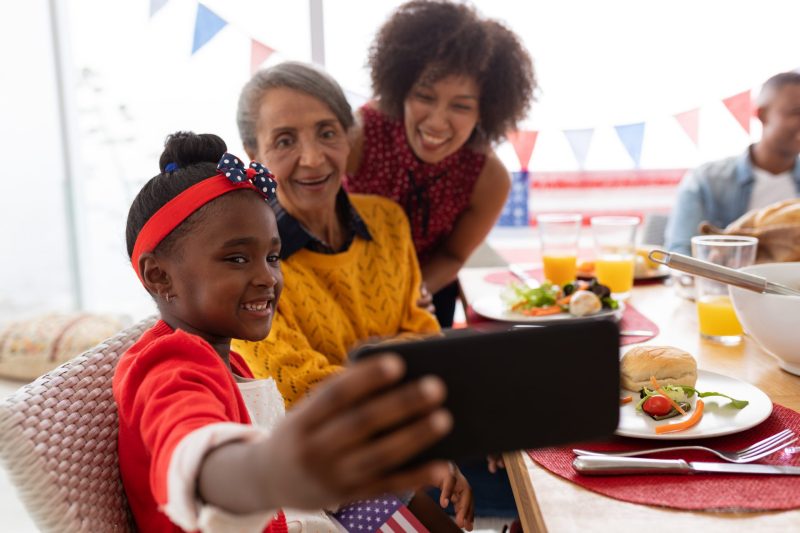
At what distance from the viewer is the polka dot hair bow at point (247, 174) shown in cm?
91

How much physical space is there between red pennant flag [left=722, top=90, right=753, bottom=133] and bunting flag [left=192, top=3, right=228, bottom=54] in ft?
9.46

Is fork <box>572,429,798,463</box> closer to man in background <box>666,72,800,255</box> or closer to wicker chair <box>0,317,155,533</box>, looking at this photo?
wicker chair <box>0,317,155,533</box>

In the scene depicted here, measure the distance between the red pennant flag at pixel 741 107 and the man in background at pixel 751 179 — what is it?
5.33ft

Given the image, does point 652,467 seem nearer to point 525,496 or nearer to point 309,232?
point 525,496

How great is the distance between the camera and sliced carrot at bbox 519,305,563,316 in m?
1.61

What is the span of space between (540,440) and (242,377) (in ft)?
2.07

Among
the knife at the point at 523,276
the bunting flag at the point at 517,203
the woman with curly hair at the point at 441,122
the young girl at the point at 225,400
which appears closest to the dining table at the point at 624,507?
the young girl at the point at 225,400

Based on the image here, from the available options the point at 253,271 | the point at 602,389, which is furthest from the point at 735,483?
the point at 253,271

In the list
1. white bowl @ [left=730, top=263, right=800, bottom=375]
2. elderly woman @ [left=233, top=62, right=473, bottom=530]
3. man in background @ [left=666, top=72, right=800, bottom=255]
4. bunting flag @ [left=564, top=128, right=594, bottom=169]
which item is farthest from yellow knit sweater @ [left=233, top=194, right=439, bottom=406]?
bunting flag @ [left=564, top=128, right=594, bottom=169]

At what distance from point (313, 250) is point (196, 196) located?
0.55 metres

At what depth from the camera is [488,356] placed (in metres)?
0.47

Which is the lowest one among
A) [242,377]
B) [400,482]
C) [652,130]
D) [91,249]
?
[91,249]

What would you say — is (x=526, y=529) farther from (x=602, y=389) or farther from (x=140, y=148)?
(x=140, y=148)

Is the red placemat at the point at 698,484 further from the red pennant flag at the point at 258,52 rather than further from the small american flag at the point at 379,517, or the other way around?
the red pennant flag at the point at 258,52
